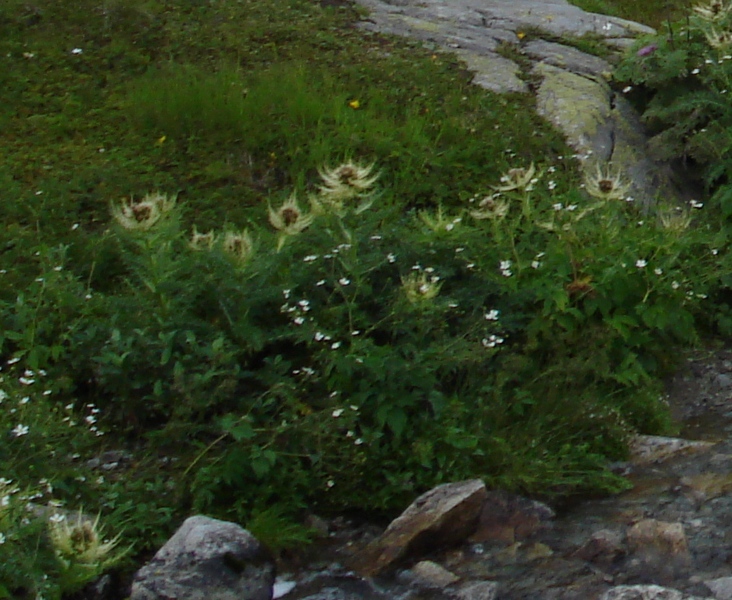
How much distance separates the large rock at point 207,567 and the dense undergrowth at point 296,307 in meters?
0.18

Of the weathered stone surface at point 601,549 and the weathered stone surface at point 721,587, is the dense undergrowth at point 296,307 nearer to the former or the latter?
the weathered stone surface at point 601,549

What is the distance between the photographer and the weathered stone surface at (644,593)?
4.04 metres

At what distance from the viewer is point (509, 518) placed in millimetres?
4914

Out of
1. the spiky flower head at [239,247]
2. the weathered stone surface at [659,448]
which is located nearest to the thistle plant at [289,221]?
the spiky flower head at [239,247]

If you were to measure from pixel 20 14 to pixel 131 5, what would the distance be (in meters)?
0.86

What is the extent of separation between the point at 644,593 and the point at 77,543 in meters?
2.03

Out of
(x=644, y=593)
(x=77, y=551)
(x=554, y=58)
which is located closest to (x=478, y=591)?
(x=644, y=593)

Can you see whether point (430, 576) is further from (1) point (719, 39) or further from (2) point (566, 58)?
(2) point (566, 58)

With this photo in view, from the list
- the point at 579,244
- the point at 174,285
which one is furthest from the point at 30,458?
the point at 579,244

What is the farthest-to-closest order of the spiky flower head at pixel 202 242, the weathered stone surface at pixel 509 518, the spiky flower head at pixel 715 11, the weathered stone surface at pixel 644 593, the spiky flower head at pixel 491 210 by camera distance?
1. the spiky flower head at pixel 715 11
2. the spiky flower head at pixel 491 210
3. the spiky flower head at pixel 202 242
4. the weathered stone surface at pixel 509 518
5. the weathered stone surface at pixel 644 593

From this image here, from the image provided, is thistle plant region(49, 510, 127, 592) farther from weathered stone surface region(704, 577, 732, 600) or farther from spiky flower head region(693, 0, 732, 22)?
spiky flower head region(693, 0, 732, 22)

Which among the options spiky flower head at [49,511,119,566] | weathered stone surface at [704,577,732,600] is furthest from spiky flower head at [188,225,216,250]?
weathered stone surface at [704,577,732,600]

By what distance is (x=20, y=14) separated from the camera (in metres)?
8.99

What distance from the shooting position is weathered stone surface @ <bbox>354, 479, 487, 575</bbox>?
4.64 meters
